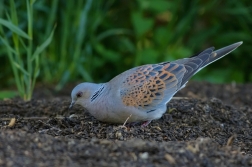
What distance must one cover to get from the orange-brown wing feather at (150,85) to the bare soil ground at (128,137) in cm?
21

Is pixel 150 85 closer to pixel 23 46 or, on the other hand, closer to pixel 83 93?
pixel 83 93

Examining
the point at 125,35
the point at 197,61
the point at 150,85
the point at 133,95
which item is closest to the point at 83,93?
the point at 133,95

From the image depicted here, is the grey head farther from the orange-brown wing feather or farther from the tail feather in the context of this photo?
the tail feather

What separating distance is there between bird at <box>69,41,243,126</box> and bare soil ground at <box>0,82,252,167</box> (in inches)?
4.0

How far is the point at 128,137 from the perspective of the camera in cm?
411

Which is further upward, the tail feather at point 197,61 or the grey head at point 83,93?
the tail feather at point 197,61

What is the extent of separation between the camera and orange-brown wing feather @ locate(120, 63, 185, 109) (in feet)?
15.3

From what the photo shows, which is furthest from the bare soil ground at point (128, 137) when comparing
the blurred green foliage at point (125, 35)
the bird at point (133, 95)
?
the blurred green foliage at point (125, 35)

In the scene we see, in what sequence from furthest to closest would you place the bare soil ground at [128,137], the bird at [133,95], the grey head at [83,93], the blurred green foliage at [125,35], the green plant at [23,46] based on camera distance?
the blurred green foliage at [125,35], the green plant at [23,46], the grey head at [83,93], the bird at [133,95], the bare soil ground at [128,137]

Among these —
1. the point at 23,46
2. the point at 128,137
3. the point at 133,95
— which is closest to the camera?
the point at 128,137

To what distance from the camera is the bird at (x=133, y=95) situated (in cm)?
462

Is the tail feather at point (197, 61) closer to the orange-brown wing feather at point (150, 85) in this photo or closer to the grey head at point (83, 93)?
the orange-brown wing feather at point (150, 85)

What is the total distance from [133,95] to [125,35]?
4.65 m

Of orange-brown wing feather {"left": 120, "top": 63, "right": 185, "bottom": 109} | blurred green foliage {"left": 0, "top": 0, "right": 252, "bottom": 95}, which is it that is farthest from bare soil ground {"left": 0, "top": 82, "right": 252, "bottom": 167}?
blurred green foliage {"left": 0, "top": 0, "right": 252, "bottom": 95}
